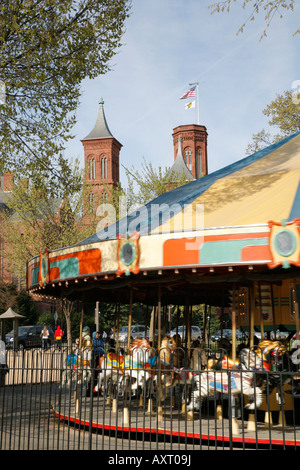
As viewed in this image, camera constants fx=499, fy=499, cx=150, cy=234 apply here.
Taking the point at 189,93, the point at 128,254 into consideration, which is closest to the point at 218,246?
the point at 128,254

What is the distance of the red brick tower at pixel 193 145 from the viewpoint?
2680 inches

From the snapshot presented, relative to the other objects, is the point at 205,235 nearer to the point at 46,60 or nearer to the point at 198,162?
the point at 46,60

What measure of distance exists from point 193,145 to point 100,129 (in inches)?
506

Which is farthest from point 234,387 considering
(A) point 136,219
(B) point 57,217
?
(B) point 57,217

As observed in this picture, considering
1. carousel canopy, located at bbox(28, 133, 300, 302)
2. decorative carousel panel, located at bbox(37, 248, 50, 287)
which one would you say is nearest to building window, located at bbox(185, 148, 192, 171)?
carousel canopy, located at bbox(28, 133, 300, 302)

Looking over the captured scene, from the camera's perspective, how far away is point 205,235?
803 cm

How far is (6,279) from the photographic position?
50.5 m

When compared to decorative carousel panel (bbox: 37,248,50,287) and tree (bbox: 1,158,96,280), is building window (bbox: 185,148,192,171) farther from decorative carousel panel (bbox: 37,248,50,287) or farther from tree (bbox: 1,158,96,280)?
decorative carousel panel (bbox: 37,248,50,287)

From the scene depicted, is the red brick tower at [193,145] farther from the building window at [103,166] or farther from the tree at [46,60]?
the tree at [46,60]

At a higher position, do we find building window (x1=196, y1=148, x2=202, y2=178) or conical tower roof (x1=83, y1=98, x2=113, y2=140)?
conical tower roof (x1=83, y1=98, x2=113, y2=140)

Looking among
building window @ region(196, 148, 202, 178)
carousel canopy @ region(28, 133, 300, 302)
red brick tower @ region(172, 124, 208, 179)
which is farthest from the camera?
building window @ region(196, 148, 202, 178)

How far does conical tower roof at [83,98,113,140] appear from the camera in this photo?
63.7 meters

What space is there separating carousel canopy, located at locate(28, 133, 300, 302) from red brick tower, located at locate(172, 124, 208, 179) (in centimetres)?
5664
